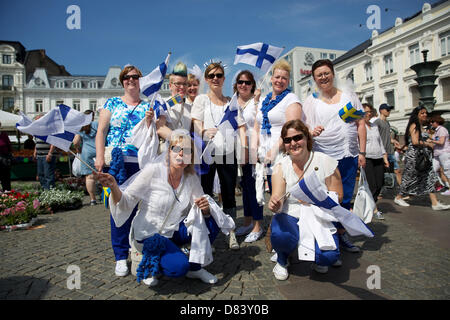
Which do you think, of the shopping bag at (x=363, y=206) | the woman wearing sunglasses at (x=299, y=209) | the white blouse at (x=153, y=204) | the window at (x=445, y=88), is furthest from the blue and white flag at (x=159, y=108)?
the window at (x=445, y=88)

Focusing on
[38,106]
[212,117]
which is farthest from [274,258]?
[38,106]

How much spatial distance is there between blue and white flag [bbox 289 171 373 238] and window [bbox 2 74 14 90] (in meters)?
58.8

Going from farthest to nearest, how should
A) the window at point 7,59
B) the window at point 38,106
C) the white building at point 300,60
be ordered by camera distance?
the white building at point 300,60 → the window at point 38,106 → the window at point 7,59

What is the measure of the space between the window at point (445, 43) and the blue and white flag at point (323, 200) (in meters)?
32.7

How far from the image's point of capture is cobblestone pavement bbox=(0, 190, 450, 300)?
2.51 meters

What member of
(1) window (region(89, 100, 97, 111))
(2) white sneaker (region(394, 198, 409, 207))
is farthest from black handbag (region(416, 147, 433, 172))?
(1) window (region(89, 100, 97, 111))

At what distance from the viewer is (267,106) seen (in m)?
3.73

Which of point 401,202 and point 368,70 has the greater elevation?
point 368,70

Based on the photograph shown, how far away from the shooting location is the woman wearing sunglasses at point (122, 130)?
3.00 m

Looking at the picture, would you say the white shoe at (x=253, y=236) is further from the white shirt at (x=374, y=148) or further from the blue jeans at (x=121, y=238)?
the white shirt at (x=374, y=148)

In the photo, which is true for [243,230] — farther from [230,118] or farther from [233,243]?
[230,118]

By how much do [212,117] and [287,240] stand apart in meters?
1.79

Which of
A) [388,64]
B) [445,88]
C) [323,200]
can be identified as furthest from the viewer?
[388,64]
